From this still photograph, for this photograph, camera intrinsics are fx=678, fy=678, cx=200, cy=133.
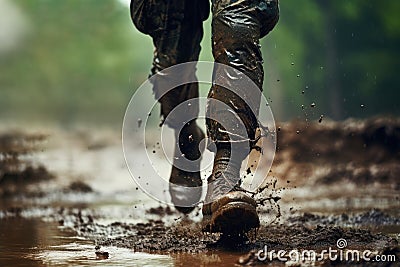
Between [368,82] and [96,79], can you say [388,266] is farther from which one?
[96,79]

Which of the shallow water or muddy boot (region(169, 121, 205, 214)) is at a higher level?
muddy boot (region(169, 121, 205, 214))

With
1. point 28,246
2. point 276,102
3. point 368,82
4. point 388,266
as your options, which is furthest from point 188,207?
point 368,82

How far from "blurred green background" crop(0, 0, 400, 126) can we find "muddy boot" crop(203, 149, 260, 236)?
262cm

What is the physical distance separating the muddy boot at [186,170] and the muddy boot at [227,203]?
0.63 meters

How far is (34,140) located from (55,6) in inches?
52.0

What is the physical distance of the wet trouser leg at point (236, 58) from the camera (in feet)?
6.73

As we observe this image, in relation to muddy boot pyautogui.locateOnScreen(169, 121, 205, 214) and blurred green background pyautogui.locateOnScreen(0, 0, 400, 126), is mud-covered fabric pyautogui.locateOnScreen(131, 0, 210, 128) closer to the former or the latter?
muddy boot pyautogui.locateOnScreen(169, 121, 205, 214)

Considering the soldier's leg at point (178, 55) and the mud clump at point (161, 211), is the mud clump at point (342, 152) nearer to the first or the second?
the mud clump at point (161, 211)

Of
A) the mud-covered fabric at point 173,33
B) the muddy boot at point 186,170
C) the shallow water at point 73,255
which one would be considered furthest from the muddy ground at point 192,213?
the mud-covered fabric at point 173,33

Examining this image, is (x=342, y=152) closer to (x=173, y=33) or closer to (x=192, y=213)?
(x=192, y=213)

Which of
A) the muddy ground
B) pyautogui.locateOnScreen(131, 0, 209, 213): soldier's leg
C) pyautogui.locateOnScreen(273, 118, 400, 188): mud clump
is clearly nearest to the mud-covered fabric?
pyautogui.locateOnScreen(131, 0, 209, 213): soldier's leg

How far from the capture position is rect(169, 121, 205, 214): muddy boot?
271cm

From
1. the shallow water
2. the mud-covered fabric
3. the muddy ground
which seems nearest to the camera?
the shallow water

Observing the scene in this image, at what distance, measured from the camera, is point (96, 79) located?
630 centimetres
